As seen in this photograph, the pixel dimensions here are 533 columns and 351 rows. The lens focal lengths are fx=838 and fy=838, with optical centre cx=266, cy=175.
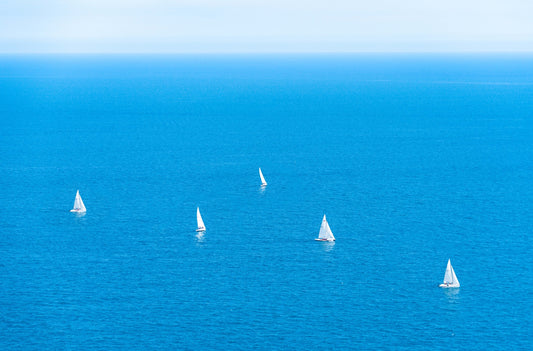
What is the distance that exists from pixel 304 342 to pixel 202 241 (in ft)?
123

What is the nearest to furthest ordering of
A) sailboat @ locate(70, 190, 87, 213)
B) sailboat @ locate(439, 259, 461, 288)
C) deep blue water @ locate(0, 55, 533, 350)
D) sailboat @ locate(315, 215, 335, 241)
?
1. deep blue water @ locate(0, 55, 533, 350)
2. sailboat @ locate(439, 259, 461, 288)
3. sailboat @ locate(315, 215, 335, 241)
4. sailboat @ locate(70, 190, 87, 213)

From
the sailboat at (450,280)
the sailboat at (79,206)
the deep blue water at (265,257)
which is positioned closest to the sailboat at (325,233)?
the deep blue water at (265,257)

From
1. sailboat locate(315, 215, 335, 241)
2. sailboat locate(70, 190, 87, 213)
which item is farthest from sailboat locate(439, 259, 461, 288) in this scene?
sailboat locate(70, 190, 87, 213)

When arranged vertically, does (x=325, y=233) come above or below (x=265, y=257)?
above

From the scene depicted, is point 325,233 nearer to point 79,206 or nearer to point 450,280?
point 450,280

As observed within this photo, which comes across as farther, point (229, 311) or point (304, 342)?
point (229, 311)

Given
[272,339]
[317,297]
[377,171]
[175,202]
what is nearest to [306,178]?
[377,171]

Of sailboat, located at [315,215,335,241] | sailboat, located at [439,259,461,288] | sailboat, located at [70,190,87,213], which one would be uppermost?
sailboat, located at [70,190,87,213]

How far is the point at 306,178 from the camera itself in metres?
163

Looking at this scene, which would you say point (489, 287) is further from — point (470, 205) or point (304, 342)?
point (470, 205)

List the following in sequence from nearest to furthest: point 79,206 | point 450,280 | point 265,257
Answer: point 450,280
point 265,257
point 79,206

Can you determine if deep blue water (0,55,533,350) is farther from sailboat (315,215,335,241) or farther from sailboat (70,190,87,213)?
sailboat (70,190,87,213)

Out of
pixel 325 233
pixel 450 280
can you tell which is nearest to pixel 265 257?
pixel 325 233

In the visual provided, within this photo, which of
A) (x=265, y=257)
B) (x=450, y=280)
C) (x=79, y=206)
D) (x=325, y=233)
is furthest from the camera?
(x=79, y=206)
